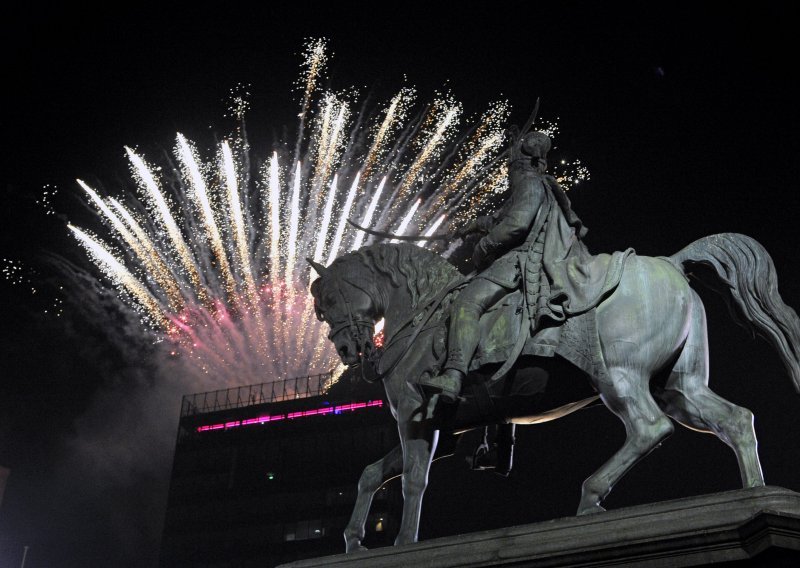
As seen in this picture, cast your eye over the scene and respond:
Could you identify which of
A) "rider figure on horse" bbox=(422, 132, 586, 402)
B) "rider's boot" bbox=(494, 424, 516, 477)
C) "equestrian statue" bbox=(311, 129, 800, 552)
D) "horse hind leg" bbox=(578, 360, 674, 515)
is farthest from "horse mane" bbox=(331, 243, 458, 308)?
"horse hind leg" bbox=(578, 360, 674, 515)

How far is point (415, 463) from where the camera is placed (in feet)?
39.5

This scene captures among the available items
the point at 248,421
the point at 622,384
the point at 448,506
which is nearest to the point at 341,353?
the point at 622,384

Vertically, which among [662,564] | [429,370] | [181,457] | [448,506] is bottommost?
[662,564]

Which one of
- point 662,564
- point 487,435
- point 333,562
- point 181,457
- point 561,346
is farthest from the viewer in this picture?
point 181,457

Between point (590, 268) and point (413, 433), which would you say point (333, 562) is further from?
point (590, 268)

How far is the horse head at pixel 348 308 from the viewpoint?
13.6 m

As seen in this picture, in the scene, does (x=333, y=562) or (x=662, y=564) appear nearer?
(x=662, y=564)

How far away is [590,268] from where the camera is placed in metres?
12.1

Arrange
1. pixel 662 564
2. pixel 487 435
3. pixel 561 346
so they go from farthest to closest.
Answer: pixel 487 435
pixel 561 346
pixel 662 564

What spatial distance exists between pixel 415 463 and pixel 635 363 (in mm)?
2941

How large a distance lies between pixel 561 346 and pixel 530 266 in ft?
4.14

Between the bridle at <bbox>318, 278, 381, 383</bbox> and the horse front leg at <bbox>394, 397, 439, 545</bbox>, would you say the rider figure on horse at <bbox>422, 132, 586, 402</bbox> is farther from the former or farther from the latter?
the bridle at <bbox>318, 278, 381, 383</bbox>

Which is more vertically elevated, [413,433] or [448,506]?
[448,506]

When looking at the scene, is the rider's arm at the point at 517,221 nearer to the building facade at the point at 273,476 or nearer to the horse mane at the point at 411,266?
the horse mane at the point at 411,266
